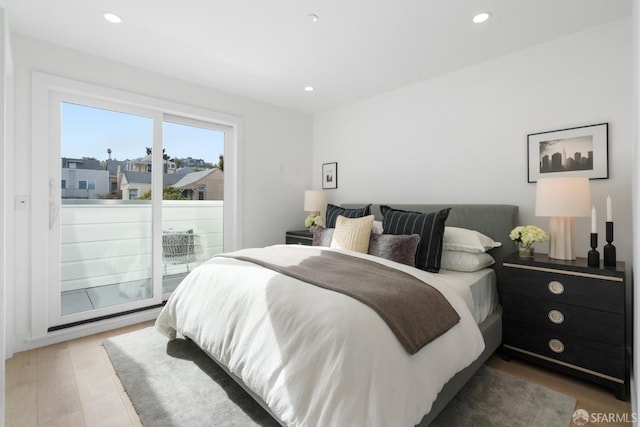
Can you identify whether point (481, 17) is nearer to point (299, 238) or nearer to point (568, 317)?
point (568, 317)

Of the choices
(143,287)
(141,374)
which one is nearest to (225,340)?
(141,374)

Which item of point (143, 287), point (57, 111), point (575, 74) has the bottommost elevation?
point (143, 287)

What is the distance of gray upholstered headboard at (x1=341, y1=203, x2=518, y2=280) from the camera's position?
257 cm

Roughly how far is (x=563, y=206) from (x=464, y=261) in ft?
2.42

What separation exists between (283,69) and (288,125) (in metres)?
1.26

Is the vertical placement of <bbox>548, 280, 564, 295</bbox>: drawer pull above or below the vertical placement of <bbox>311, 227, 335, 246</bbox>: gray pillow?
below

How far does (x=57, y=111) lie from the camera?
2629 mm

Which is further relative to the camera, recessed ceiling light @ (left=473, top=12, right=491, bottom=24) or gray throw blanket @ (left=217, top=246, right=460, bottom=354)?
recessed ceiling light @ (left=473, top=12, right=491, bottom=24)

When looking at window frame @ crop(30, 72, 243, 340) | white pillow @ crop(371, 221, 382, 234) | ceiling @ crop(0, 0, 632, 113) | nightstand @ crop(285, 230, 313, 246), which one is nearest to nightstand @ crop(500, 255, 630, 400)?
white pillow @ crop(371, 221, 382, 234)

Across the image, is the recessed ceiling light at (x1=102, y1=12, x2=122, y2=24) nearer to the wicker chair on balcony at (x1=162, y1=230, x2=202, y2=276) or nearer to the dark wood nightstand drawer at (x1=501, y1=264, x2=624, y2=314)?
the wicker chair on balcony at (x1=162, y1=230, x2=202, y2=276)

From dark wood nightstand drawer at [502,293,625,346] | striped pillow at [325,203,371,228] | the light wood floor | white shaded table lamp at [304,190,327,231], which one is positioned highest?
white shaded table lamp at [304,190,327,231]

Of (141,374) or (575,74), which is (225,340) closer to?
(141,374)

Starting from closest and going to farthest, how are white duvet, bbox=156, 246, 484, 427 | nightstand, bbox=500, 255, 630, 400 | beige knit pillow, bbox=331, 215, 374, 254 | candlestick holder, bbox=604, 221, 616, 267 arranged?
1. white duvet, bbox=156, 246, 484, 427
2. nightstand, bbox=500, 255, 630, 400
3. candlestick holder, bbox=604, 221, 616, 267
4. beige knit pillow, bbox=331, 215, 374, 254

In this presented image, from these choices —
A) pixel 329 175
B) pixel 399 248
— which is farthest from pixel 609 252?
pixel 329 175
